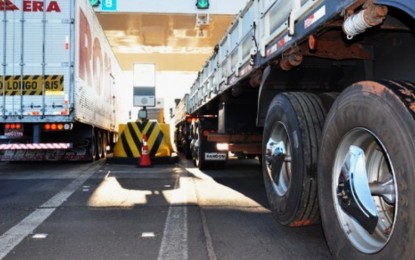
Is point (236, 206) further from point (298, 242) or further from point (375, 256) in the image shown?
point (375, 256)

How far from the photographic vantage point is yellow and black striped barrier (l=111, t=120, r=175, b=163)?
14406 millimetres

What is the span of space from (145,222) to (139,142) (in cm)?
882

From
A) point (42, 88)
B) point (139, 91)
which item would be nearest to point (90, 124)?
point (42, 88)

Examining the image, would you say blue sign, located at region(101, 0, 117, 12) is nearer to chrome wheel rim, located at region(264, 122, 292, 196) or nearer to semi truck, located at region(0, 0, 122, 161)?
semi truck, located at region(0, 0, 122, 161)

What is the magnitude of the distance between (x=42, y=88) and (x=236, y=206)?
6.55 meters

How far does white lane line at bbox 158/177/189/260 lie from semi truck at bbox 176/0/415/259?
3.14 ft

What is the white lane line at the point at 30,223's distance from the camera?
480 centimetres

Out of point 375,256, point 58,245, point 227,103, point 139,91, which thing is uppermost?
point 139,91

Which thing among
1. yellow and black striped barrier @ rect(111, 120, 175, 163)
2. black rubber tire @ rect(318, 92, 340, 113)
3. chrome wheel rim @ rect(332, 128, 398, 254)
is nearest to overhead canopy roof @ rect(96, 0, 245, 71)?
yellow and black striped barrier @ rect(111, 120, 175, 163)

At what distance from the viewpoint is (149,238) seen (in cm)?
505

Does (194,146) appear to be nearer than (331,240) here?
No

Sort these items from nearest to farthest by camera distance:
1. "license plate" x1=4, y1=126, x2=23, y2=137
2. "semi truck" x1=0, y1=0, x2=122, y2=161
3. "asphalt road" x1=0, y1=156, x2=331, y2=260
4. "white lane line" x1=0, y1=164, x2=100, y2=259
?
1. "asphalt road" x1=0, y1=156, x2=331, y2=260
2. "white lane line" x1=0, y1=164, x2=100, y2=259
3. "semi truck" x1=0, y1=0, x2=122, y2=161
4. "license plate" x1=4, y1=126, x2=23, y2=137

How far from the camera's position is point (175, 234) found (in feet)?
17.0

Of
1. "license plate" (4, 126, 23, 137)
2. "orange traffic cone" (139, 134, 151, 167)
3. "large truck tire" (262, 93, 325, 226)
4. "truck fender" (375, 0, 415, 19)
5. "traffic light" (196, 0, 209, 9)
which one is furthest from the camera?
"traffic light" (196, 0, 209, 9)
